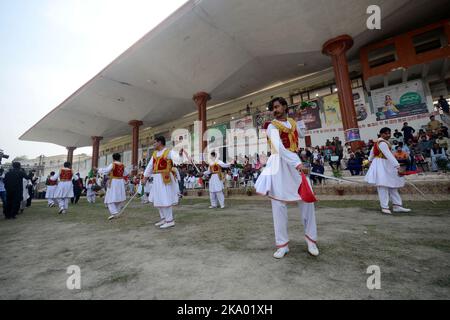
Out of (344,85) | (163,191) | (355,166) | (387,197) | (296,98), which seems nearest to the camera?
(163,191)

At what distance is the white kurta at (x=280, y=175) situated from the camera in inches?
89.3

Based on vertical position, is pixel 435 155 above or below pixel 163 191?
above

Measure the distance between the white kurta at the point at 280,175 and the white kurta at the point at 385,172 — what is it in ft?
10.5

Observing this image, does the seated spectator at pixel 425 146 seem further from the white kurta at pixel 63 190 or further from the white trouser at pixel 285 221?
the white kurta at pixel 63 190

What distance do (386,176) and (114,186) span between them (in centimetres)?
682

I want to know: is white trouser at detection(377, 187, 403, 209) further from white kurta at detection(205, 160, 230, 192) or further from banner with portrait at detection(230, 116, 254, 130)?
banner with portrait at detection(230, 116, 254, 130)

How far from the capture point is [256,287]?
4.91 ft

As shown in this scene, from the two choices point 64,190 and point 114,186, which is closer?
point 114,186

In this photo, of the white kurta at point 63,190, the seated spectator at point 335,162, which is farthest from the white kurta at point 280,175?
the seated spectator at point 335,162

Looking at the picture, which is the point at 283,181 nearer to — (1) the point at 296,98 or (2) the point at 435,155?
(2) the point at 435,155

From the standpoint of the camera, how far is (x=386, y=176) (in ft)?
14.6

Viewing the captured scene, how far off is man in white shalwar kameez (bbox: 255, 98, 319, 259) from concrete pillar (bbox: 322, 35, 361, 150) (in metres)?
10.1

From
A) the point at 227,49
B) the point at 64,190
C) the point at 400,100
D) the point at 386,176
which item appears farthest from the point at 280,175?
the point at 400,100
